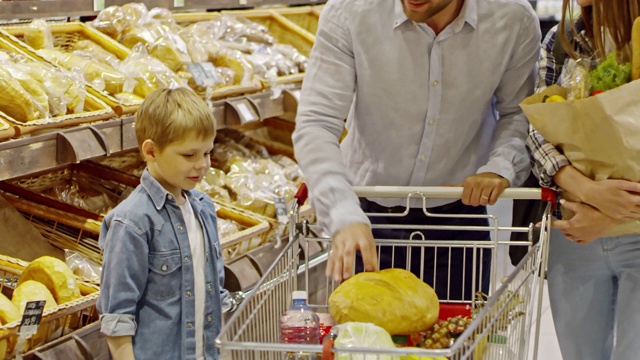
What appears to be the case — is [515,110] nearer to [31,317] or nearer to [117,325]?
[117,325]

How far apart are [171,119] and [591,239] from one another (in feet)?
3.37

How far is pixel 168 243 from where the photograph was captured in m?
2.29

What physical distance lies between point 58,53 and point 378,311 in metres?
2.18

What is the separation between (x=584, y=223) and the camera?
2.12 m

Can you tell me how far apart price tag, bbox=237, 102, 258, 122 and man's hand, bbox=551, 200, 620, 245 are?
1.84 meters

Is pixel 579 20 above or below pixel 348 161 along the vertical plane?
above

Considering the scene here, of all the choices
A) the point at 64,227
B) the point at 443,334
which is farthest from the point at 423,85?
the point at 64,227

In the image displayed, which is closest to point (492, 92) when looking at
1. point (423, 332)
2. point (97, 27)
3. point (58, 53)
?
point (423, 332)

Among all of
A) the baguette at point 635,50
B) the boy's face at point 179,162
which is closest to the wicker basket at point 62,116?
the boy's face at point 179,162

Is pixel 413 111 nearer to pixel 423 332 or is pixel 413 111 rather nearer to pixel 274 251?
pixel 423 332

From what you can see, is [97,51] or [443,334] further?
[97,51]

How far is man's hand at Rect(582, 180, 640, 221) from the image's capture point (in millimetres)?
2027

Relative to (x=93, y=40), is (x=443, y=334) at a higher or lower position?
lower

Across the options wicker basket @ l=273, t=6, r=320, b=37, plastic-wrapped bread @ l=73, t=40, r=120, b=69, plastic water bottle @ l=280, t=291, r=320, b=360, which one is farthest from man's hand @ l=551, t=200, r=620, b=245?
wicker basket @ l=273, t=6, r=320, b=37
